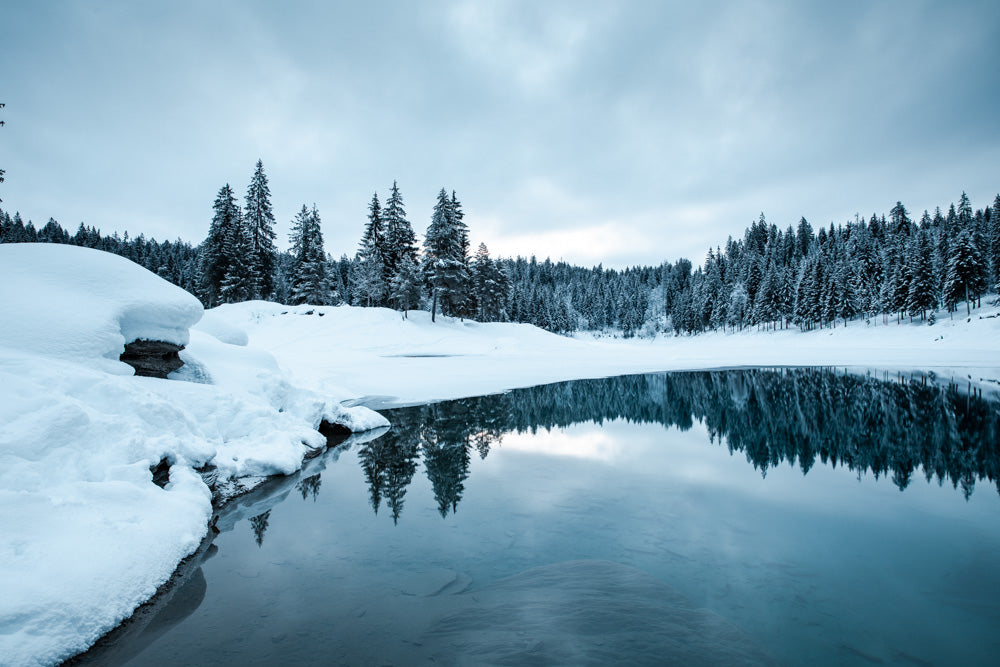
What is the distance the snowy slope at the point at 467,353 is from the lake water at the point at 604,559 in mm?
11748

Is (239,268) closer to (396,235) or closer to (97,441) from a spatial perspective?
(396,235)

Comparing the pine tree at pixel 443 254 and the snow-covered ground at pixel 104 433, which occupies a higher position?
the pine tree at pixel 443 254

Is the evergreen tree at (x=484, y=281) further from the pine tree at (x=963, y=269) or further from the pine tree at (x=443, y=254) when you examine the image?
the pine tree at (x=963, y=269)

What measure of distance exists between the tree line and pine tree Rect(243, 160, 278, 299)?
123mm

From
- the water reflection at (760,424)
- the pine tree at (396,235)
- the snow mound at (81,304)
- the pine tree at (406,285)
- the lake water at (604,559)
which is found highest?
the pine tree at (396,235)

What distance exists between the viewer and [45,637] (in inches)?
163

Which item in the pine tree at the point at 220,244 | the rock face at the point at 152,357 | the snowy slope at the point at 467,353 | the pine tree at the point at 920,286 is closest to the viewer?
the rock face at the point at 152,357

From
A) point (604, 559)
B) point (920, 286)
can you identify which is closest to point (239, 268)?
point (604, 559)

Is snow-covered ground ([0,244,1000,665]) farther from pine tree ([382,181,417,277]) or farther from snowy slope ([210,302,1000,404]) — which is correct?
pine tree ([382,181,417,277])

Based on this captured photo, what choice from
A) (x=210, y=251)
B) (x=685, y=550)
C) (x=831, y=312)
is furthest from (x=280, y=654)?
(x=831, y=312)

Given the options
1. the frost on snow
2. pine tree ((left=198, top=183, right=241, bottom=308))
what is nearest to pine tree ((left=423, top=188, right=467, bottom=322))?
pine tree ((left=198, top=183, right=241, bottom=308))

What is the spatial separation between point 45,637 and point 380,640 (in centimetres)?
309

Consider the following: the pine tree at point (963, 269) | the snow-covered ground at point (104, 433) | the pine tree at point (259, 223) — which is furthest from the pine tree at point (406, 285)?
the pine tree at point (963, 269)

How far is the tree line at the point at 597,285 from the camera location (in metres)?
48.9
